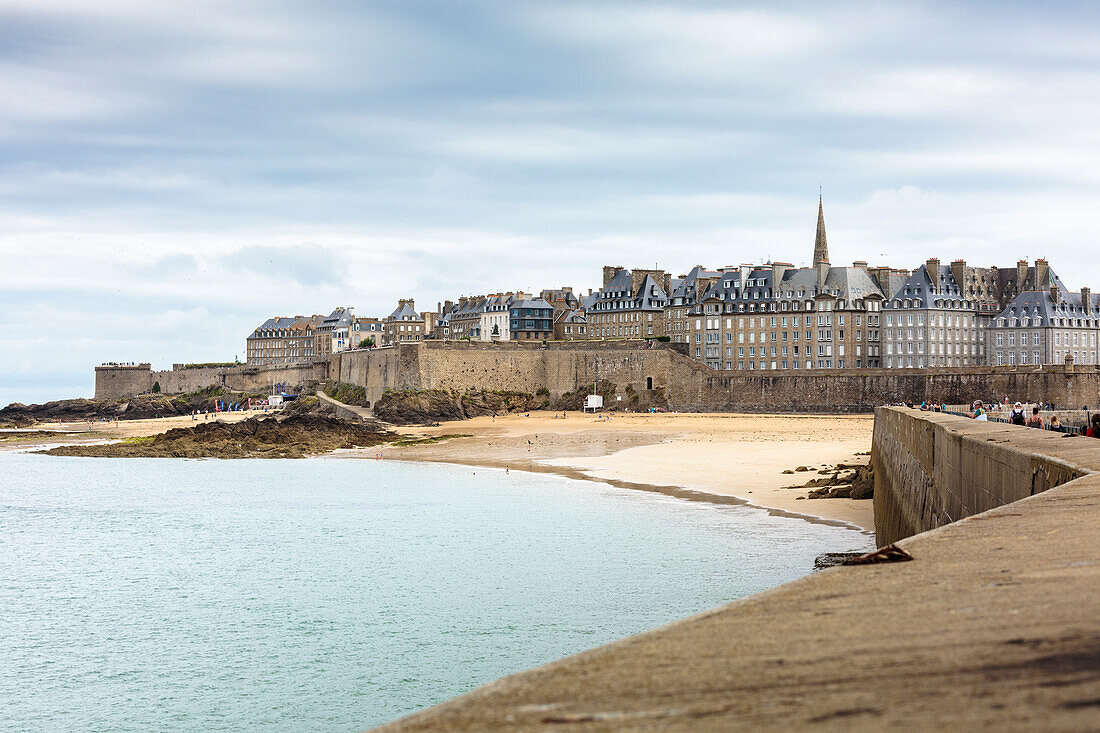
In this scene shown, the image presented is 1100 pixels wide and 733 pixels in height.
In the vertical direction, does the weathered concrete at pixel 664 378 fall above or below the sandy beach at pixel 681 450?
above

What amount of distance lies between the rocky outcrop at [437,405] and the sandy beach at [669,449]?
174 cm

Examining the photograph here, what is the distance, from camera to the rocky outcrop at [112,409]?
247 ft

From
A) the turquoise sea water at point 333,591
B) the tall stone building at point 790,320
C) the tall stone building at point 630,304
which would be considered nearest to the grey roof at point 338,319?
the tall stone building at point 630,304

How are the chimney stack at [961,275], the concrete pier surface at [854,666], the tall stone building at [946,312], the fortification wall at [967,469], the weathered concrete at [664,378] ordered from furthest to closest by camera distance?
the chimney stack at [961,275], the tall stone building at [946,312], the weathered concrete at [664,378], the fortification wall at [967,469], the concrete pier surface at [854,666]

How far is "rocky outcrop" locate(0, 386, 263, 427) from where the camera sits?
247ft

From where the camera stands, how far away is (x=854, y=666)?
2.78 metres

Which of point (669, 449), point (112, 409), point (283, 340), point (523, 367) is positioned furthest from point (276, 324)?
point (669, 449)

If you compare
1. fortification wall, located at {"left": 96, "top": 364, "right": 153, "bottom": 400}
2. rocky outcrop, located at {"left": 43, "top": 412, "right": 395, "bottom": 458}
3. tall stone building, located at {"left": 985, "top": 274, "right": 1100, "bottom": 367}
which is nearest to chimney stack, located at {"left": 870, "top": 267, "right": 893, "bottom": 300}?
tall stone building, located at {"left": 985, "top": 274, "right": 1100, "bottom": 367}

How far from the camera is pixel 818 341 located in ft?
211

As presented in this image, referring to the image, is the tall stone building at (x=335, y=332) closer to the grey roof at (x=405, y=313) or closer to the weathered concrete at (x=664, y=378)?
the grey roof at (x=405, y=313)

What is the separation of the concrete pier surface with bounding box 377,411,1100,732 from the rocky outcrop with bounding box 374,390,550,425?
52.8 meters

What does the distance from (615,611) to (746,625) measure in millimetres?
9553

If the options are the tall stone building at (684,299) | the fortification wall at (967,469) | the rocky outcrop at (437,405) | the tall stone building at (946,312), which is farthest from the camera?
the tall stone building at (684,299)

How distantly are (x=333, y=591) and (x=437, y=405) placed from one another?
4291 cm
